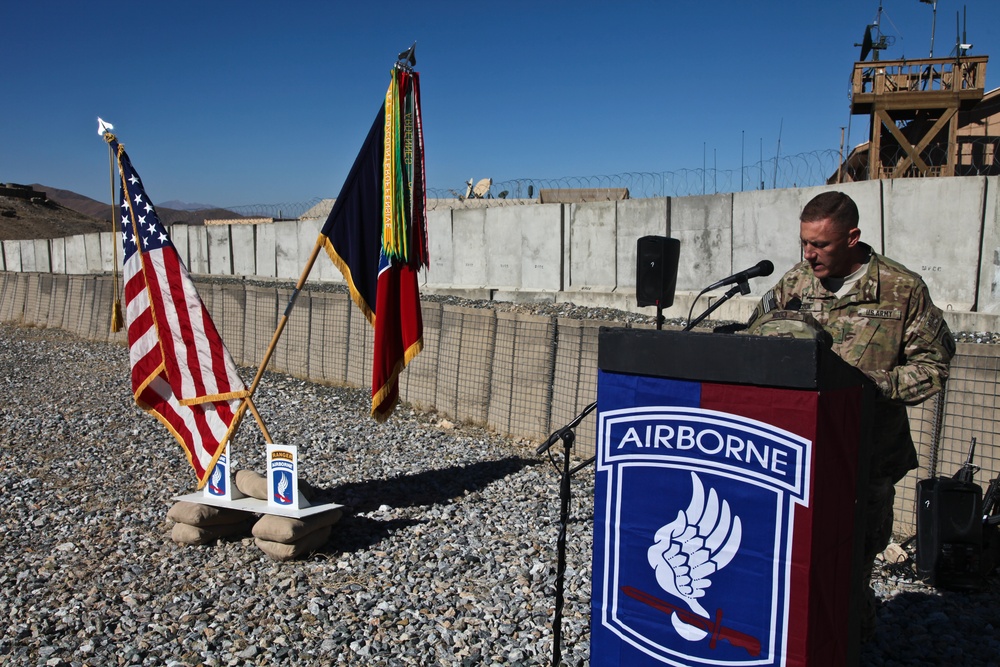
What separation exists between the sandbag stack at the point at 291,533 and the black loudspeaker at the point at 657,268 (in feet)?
10.4

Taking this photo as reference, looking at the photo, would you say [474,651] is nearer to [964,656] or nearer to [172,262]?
[964,656]

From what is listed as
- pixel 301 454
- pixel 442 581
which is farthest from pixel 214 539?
pixel 301 454

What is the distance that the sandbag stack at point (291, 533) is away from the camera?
496 cm

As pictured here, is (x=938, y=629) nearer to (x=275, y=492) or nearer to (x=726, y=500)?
(x=726, y=500)

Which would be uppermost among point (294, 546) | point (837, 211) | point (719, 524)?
point (837, 211)

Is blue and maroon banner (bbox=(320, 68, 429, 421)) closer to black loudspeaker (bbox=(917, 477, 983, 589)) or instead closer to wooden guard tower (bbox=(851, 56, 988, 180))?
black loudspeaker (bbox=(917, 477, 983, 589))

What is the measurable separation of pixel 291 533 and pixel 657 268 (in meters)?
3.26

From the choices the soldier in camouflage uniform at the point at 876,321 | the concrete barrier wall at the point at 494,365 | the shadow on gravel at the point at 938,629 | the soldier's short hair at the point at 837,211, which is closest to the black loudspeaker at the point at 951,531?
the shadow on gravel at the point at 938,629

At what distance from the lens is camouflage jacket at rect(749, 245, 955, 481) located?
2906 millimetres

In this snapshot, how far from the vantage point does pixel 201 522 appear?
208 inches

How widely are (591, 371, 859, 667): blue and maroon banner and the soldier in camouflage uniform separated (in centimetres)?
79

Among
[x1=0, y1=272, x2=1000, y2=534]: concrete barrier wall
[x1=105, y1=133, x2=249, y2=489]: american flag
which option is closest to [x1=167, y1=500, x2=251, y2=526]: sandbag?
[x1=105, y1=133, x2=249, y2=489]: american flag

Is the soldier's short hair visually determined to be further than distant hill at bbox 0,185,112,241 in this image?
No

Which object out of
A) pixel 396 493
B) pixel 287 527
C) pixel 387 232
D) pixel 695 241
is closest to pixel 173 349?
pixel 287 527
